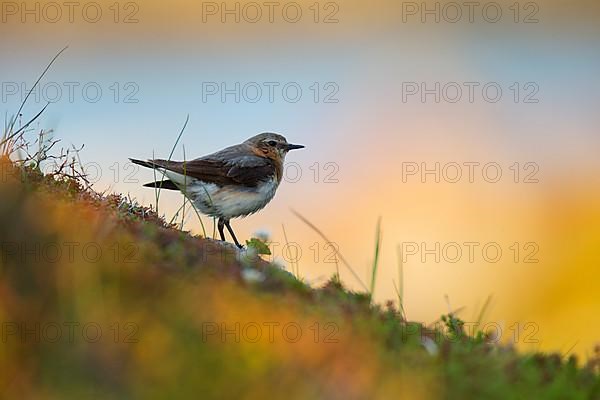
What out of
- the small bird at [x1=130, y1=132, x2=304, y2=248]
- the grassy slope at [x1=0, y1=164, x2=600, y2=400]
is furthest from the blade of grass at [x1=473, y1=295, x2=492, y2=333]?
the small bird at [x1=130, y1=132, x2=304, y2=248]

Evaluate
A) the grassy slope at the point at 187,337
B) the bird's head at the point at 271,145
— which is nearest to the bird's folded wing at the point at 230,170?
the bird's head at the point at 271,145

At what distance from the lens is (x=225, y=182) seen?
39.7ft

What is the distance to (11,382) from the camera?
399 cm

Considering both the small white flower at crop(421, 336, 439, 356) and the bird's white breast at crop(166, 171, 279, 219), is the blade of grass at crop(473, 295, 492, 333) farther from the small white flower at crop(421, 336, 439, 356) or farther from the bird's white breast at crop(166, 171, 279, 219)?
the bird's white breast at crop(166, 171, 279, 219)

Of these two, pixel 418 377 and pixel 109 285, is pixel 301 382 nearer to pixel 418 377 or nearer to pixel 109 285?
pixel 418 377

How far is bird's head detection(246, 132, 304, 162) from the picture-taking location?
532 inches

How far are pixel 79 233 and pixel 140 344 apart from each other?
1.15 m

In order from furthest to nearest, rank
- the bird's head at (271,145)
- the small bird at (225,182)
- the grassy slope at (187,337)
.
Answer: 1. the bird's head at (271,145)
2. the small bird at (225,182)
3. the grassy slope at (187,337)

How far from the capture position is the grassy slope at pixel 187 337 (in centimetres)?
409

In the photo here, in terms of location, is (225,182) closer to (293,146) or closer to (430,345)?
(293,146)

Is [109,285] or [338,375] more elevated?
[109,285]

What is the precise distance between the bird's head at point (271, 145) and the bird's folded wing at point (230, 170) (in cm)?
62

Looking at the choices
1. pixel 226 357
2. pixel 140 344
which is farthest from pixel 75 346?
pixel 226 357

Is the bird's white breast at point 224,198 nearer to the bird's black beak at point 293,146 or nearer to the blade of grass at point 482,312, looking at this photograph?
the bird's black beak at point 293,146
